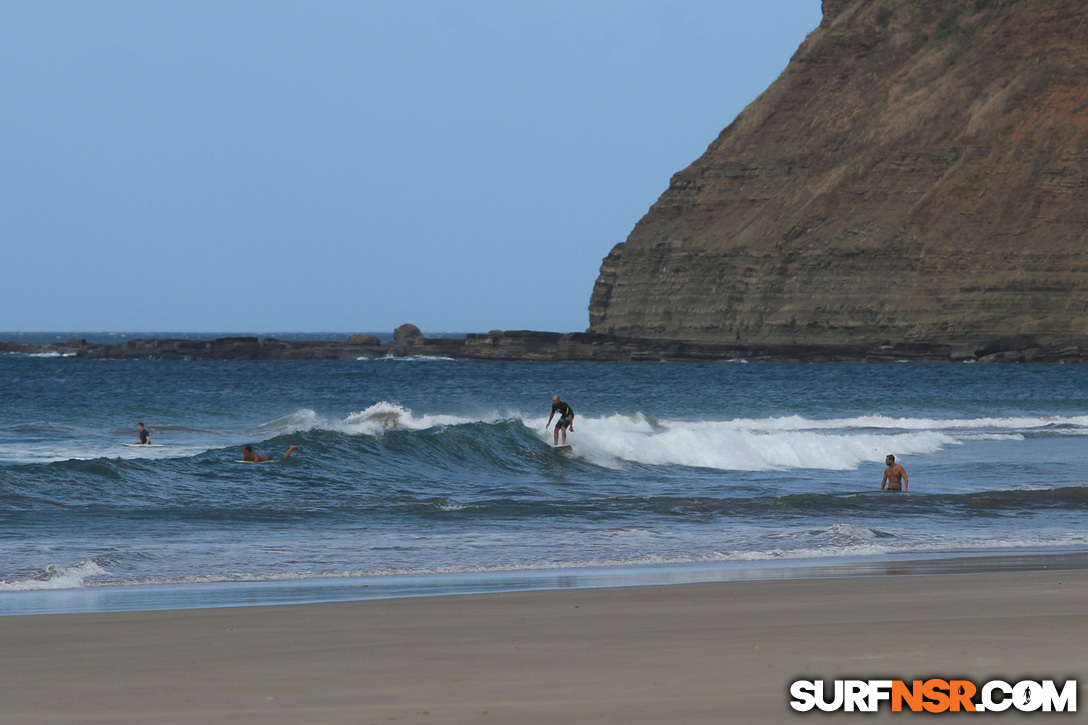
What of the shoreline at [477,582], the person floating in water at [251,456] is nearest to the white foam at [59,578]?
the shoreline at [477,582]

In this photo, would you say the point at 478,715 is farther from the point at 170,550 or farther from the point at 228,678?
the point at 170,550

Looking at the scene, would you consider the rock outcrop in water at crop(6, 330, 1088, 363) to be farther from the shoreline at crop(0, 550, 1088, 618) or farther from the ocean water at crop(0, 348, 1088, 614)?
the shoreline at crop(0, 550, 1088, 618)

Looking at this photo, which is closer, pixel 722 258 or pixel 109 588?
pixel 109 588

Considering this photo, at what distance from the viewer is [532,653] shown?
7.18m

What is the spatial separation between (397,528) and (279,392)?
4201cm

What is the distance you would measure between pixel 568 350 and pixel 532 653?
9150 cm

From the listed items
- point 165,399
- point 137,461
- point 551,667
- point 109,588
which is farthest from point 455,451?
point 165,399

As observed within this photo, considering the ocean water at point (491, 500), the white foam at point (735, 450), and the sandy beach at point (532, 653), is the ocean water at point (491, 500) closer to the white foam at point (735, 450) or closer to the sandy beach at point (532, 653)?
the white foam at point (735, 450)

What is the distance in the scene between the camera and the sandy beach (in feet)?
19.2

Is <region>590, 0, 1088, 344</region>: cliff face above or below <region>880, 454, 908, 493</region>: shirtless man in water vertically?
above

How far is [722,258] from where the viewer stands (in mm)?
96312

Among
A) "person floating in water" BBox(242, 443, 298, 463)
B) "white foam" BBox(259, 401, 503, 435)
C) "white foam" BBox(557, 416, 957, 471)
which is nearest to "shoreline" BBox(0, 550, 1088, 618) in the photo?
"person floating in water" BBox(242, 443, 298, 463)

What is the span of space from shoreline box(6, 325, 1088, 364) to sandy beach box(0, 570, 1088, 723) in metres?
76.9

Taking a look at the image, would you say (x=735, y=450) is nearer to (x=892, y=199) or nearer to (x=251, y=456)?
(x=251, y=456)
